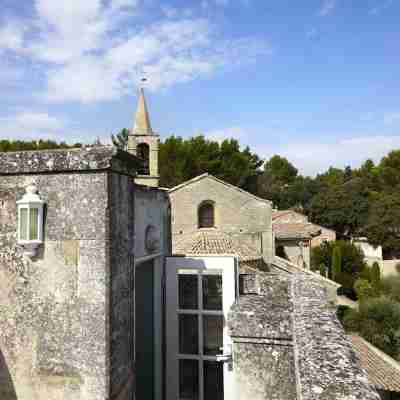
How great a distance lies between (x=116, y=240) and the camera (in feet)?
9.00

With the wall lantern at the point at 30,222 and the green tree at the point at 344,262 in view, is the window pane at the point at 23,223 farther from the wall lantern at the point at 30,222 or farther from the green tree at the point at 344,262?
the green tree at the point at 344,262

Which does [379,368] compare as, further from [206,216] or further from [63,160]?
[63,160]

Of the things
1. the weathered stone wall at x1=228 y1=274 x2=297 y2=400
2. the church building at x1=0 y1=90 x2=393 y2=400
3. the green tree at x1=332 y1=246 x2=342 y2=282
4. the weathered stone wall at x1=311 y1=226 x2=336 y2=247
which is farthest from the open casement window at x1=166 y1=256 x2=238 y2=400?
the weathered stone wall at x1=311 y1=226 x2=336 y2=247

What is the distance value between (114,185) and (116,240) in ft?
1.42

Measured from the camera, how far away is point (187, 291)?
4.53 meters

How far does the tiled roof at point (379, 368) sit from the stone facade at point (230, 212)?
6606 millimetres

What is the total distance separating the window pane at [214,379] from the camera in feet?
14.3

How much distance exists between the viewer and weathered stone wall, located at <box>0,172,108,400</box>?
258 cm

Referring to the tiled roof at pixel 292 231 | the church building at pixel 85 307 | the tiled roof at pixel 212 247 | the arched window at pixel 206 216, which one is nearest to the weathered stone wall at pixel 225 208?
the arched window at pixel 206 216

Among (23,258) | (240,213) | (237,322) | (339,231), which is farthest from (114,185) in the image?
(339,231)

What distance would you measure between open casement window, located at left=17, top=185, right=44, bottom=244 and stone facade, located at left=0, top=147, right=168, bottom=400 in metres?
0.05

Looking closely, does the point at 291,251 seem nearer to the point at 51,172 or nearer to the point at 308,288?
the point at 308,288

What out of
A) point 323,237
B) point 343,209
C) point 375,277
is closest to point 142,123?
point 375,277

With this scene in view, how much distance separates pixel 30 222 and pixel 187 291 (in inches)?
95.0
